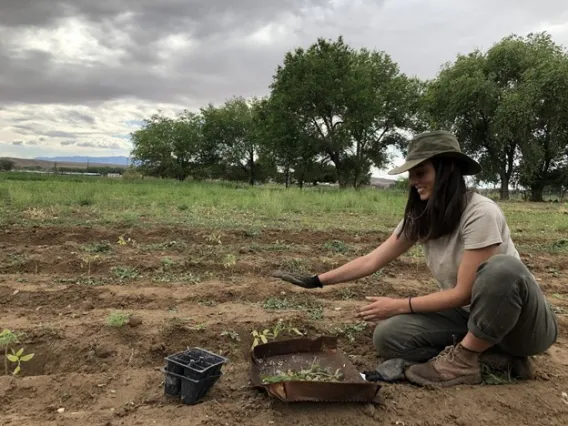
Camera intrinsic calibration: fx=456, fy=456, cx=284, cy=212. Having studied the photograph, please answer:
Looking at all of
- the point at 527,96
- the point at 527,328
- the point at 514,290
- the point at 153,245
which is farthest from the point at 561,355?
the point at 527,96

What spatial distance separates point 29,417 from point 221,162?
49.2 metres

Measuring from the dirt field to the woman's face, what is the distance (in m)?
1.01

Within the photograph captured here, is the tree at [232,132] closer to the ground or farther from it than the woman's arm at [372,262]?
farther from it

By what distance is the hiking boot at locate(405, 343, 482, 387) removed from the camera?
7.65 ft

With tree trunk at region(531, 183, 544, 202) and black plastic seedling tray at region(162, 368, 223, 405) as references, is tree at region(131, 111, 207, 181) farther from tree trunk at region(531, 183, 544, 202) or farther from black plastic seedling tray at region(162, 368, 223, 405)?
black plastic seedling tray at region(162, 368, 223, 405)

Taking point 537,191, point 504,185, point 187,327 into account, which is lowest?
point 187,327

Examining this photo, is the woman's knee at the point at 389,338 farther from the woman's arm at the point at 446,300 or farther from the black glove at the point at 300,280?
the black glove at the point at 300,280

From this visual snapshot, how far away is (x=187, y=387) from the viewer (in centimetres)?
214

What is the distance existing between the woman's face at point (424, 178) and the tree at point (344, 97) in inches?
974

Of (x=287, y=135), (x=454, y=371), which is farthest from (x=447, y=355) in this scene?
(x=287, y=135)

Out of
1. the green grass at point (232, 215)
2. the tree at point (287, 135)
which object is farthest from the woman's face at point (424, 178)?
the tree at point (287, 135)

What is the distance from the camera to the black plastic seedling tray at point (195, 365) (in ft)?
6.92

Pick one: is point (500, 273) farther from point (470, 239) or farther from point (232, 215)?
point (232, 215)

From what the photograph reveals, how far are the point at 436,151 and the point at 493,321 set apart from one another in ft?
2.79
